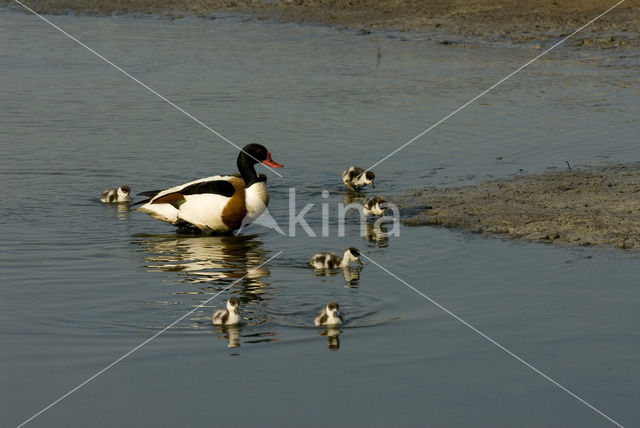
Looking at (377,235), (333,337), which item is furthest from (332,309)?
(377,235)

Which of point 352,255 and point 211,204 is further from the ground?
point 211,204

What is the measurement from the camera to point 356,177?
14.3 meters

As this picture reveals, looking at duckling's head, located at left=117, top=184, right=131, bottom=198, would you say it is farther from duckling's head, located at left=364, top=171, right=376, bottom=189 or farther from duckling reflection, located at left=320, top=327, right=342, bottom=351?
duckling reflection, located at left=320, top=327, right=342, bottom=351

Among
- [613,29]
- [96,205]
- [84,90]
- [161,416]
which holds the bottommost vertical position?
[161,416]

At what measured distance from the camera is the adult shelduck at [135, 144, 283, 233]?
12.6 metres

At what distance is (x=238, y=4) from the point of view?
30.5 meters

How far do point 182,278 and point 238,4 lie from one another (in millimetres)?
21086

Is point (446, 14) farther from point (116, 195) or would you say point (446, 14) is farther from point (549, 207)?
point (116, 195)

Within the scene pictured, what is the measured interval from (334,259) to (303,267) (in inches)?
16.3

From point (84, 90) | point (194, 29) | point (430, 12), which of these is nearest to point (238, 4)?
point (194, 29)

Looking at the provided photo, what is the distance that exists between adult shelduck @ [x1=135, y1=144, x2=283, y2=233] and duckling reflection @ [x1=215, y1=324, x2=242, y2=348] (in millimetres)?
3865

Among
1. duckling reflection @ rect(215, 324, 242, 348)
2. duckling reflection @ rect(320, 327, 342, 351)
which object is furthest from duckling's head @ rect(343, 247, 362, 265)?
duckling reflection @ rect(215, 324, 242, 348)

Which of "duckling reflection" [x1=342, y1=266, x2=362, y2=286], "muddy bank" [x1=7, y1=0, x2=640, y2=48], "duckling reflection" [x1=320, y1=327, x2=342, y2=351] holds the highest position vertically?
"muddy bank" [x1=7, y1=0, x2=640, y2=48]

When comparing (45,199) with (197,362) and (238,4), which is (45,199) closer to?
(197,362)
